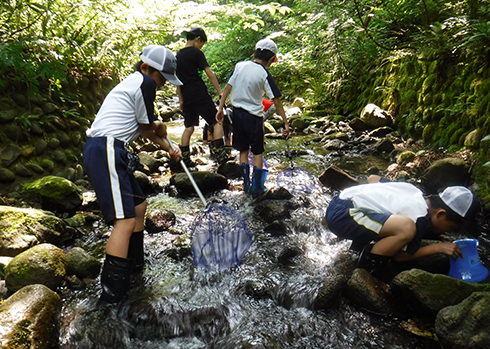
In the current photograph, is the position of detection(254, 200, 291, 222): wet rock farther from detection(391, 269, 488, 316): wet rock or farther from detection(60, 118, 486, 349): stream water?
detection(391, 269, 488, 316): wet rock

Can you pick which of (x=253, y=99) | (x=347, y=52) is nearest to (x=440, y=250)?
(x=253, y=99)

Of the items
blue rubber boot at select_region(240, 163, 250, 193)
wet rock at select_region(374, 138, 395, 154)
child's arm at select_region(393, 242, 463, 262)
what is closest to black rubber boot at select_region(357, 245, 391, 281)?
child's arm at select_region(393, 242, 463, 262)

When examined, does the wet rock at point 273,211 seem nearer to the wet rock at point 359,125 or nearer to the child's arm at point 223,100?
the child's arm at point 223,100

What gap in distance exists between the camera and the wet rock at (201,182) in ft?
18.5

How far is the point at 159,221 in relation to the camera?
4426 millimetres

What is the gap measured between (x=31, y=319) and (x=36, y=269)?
28.5 inches

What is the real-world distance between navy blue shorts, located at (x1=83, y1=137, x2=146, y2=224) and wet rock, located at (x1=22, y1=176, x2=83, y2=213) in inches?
82.4

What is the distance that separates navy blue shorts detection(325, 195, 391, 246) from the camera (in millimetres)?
3115

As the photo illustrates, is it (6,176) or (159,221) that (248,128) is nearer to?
(159,221)

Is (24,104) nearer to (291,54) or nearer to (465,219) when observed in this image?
(465,219)

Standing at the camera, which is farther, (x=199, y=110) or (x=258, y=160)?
(x=199, y=110)

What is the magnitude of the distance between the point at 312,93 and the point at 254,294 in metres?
10.9

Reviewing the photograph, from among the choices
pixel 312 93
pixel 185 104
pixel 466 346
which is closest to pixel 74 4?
pixel 185 104

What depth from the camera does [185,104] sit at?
6578 mm
